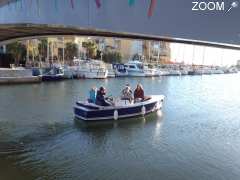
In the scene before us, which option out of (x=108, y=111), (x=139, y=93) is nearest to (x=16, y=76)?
(x=139, y=93)

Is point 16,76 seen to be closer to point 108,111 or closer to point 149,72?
point 108,111

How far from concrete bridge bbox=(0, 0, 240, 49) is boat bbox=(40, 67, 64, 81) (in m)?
36.7

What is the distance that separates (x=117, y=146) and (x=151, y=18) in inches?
361

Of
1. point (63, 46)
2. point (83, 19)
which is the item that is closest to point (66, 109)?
point (83, 19)

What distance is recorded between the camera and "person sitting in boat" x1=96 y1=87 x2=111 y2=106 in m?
21.8

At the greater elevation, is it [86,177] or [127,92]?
[127,92]

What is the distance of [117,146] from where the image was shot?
1717 cm

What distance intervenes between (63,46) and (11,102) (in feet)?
146

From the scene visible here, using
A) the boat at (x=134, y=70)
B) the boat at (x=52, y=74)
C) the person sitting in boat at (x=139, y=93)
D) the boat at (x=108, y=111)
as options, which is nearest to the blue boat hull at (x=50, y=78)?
the boat at (x=52, y=74)

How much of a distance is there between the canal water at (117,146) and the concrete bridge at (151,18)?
5827 millimetres

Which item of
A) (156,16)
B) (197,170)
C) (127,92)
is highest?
(156,16)

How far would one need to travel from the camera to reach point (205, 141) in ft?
60.7

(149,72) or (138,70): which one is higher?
(138,70)

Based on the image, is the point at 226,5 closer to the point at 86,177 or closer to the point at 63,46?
the point at 86,177
